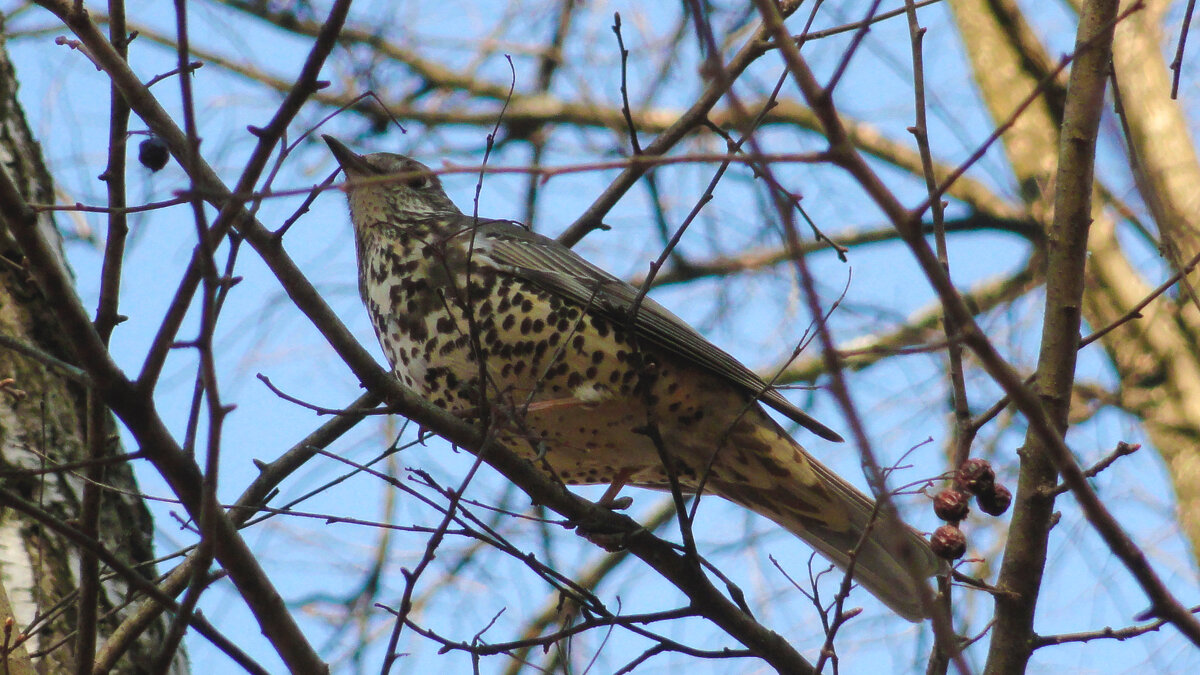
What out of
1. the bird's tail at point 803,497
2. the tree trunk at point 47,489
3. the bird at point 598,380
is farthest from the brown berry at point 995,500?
the tree trunk at point 47,489

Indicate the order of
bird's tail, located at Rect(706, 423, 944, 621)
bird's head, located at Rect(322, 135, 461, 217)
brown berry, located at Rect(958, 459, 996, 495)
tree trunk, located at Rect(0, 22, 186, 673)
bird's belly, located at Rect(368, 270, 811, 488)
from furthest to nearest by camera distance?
bird's head, located at Rect(322, 135, 461, 217) < bird's tail, located at Rect(706, 423, 944, 621) < bird's belly, located at Rect(368, 270, 811, 488) < tree trunk, located at Rect(0, 22, 186, 673) < brown berry, located at Rect(958, 459, 996, 495)

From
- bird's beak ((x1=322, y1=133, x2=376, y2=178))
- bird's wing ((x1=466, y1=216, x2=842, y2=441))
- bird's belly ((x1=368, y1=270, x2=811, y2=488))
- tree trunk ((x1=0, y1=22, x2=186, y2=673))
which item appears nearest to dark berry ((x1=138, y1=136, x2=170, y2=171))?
tree trunk ((x1=0, y1=22, x2=186, y2=673))

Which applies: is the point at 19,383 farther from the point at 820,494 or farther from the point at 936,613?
the point at 936,613

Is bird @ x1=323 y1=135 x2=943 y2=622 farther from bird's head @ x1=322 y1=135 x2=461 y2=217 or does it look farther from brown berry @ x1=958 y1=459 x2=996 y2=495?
brown berry @ x1=958 y1=459 x2=996 y2=495

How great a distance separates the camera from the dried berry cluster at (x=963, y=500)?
3.18 meters

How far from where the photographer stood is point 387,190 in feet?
18.0

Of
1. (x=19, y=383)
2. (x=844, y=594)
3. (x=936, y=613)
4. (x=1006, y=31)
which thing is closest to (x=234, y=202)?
(x=936, y=613)

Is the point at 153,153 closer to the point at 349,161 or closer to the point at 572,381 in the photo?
the point at 572,381

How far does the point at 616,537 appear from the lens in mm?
3725

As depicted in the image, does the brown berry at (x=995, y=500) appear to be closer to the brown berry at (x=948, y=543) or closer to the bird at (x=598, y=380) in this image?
the brown berry at (x=948, y=543)

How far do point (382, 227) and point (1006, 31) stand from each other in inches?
280

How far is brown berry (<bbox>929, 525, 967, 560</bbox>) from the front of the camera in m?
3.18

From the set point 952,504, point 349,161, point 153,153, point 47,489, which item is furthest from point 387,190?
point 952,504

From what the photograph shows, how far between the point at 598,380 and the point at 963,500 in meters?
1.60
